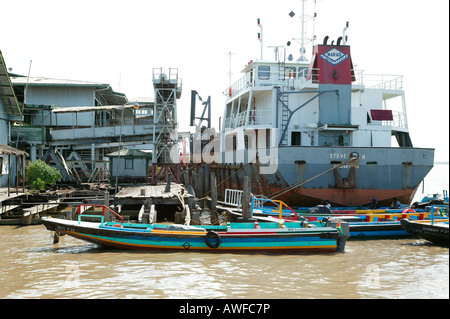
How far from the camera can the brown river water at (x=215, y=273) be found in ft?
30.4

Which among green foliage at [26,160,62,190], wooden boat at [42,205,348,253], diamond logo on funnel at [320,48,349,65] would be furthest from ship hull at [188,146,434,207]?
green foliage at [26,160,62,190]

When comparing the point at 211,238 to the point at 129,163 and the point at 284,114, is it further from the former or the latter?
the point at 129,163

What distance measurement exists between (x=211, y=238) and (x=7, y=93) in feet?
51.9

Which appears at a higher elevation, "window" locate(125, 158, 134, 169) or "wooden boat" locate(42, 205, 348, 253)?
"window" locate(125, 158, 134, 169)

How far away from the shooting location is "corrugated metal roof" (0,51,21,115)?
22.2m

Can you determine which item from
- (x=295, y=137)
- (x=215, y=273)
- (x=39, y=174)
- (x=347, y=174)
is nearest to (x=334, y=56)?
(x=295, y=137)

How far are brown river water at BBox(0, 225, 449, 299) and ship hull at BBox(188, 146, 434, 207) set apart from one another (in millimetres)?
5749

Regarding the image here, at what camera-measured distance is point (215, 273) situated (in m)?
10.8

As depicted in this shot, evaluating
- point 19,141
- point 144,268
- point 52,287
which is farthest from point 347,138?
point 19,141

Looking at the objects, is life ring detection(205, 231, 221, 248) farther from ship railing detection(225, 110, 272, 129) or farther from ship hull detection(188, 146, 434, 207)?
ship railing detection(225, 110, 272, 129)

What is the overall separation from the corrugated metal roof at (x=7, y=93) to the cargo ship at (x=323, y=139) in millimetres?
11576

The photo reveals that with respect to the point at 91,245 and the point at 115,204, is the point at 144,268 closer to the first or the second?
the point at 91,245

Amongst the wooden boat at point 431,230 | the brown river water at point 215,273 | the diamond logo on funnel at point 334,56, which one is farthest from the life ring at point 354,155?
the brown river water at point 215,273

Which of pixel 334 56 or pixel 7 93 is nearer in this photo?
pixel 334 56
